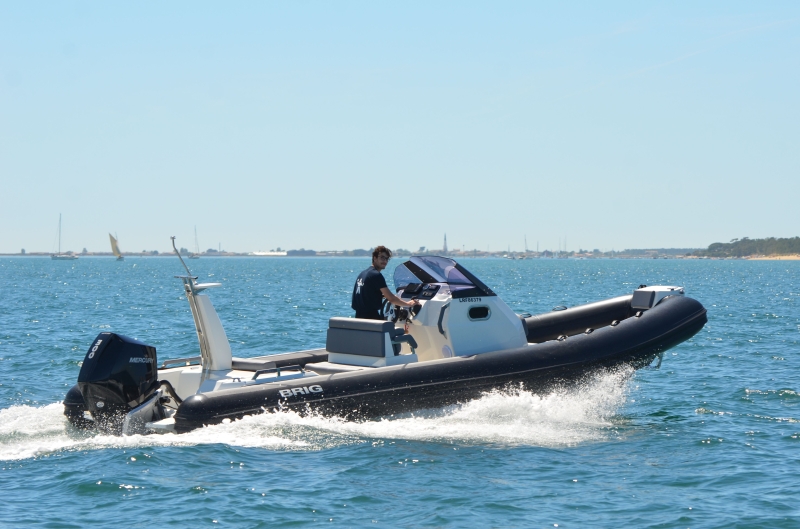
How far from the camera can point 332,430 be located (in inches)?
344

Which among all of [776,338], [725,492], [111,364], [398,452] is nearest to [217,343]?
[111,364]

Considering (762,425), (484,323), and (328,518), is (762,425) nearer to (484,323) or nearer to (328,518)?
(484,323)

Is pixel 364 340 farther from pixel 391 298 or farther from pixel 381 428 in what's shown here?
pixel 381 428

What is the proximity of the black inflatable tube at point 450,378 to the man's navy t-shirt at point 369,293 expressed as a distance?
793 mm

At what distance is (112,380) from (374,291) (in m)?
2.76

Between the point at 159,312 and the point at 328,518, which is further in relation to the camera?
the point at 159,312

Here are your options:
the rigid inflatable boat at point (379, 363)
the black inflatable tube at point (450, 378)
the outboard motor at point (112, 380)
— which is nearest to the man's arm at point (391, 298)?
the rigid inflatable boat at point (379, 363)

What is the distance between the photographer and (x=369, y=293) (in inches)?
381

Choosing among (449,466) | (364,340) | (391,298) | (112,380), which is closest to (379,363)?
(364,340)

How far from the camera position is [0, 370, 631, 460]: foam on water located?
8.32 meters

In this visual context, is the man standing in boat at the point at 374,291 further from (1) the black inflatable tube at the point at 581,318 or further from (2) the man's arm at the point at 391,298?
(1) the black inflatable tube at the point at 581,318

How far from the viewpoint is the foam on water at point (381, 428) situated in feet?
27.3

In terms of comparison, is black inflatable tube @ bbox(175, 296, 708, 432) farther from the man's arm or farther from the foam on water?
the man's arm

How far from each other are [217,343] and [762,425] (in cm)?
579
